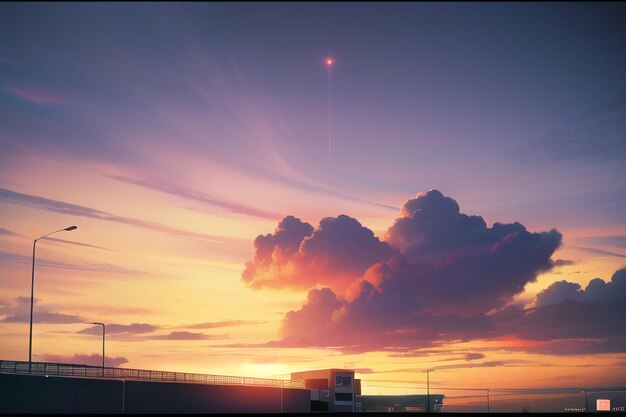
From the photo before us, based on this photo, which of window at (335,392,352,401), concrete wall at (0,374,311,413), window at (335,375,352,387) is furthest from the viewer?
window at (335,375,352,387)

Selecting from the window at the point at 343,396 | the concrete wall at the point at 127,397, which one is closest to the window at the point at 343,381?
the window at the point at 343,396

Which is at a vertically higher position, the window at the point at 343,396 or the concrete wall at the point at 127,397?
the concrete wall at the point at 127,397

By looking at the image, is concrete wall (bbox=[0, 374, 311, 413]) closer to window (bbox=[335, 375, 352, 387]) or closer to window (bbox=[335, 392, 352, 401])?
window (bbox=[335, 392, 352, 401])

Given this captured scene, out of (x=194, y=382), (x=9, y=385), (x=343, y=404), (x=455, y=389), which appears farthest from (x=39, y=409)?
(x=343, y=404)

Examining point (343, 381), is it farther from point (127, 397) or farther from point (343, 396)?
point (127, 397)

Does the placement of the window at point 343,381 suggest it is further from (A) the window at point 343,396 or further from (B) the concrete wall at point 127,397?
(B) the concrete wall at point 127,397

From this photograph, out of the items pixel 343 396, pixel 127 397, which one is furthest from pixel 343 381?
pixel 127 397

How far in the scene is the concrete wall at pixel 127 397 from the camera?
86.3m

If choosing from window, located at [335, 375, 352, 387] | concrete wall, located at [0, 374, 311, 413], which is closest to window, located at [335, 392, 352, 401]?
window, located at [335, 375, 352, 387]

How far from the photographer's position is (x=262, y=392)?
127438 mm

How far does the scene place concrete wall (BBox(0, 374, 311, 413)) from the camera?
283 ft

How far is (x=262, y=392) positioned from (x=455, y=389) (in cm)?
5462

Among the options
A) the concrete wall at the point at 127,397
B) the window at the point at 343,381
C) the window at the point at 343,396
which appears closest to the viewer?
the concrete wall at the point at 127,397

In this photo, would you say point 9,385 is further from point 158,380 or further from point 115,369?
point 158,380
